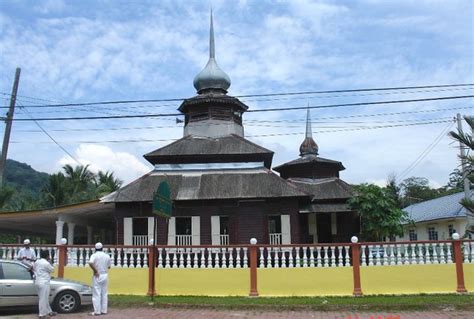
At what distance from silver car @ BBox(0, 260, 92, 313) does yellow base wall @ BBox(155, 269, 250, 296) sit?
9.04ft

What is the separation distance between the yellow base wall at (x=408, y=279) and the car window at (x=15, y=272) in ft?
27.7

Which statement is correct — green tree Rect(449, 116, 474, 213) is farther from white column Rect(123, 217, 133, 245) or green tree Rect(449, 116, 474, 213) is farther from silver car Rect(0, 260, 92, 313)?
white column Rect(123, 217, 133, 245)

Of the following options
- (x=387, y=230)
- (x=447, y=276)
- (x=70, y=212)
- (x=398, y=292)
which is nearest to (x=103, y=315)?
(x=398, y=292)

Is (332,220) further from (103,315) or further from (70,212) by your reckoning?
(103,315)

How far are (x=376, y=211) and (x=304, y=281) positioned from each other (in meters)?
10.5

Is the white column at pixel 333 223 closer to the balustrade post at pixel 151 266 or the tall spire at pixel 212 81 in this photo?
the tall spire at pixel 212 81

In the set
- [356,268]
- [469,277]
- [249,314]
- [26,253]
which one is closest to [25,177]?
[26,253]

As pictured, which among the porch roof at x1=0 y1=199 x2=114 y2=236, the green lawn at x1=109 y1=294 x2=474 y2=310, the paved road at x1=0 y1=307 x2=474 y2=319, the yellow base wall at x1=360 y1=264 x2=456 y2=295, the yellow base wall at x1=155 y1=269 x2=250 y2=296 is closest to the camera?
the paved road at x1=0 y1=307 x2=474 y2=319

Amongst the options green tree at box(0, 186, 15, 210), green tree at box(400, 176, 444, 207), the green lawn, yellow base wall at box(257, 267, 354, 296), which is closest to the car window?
the green lawn

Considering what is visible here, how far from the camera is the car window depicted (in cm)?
1220

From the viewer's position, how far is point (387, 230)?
24422 mm

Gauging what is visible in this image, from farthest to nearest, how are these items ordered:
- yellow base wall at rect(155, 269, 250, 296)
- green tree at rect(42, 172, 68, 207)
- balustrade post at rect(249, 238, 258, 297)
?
green tree at rect(42, 172, 68, 207), yellow base wall at rect(155, 269, 250, 296), balustrade post at rect(249, 238, 258, 297)

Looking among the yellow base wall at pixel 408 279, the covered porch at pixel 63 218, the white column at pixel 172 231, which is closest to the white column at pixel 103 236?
the covered porch at pixel 63 218

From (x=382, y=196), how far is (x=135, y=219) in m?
11.2
